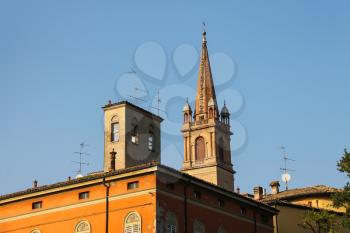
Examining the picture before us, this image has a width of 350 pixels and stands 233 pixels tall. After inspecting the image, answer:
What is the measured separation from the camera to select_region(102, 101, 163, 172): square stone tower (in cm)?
5347

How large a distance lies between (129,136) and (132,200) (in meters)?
11.5

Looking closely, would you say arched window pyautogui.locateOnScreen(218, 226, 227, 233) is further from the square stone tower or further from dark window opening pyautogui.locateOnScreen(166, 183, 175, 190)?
the square stone tower

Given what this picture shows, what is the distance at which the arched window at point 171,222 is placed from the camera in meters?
42.8

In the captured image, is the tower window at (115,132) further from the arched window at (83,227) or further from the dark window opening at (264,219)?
the dark window opening at (264,219)

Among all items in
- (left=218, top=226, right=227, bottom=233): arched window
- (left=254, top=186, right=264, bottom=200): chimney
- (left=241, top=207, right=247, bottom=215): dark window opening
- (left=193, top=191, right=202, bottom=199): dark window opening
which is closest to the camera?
(left=193, top=191, right=202, bottom=199): dark window opening

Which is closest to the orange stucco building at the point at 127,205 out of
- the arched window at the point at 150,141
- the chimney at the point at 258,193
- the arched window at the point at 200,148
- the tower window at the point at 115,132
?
the arched window at the point at 150,141

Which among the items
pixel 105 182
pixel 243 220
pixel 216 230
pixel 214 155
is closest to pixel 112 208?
pixel 105 182

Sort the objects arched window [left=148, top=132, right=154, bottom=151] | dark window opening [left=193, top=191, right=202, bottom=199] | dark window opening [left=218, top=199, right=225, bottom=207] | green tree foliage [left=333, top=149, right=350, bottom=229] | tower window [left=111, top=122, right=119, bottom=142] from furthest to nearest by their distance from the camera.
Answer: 1. arched window [left=148, top=132, right=154, bottom=151]
2. tower window [left=111, top=122, right=119, bottom=142]
3. dark window opening [left=218, top=199, right=225, bottom=207]
4. dark window opening [left=193, top=191, right=202, bottom=199]
5. green tree foliage [left=333, top=149, right=350, bottom=229]

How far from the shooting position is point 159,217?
4209cm

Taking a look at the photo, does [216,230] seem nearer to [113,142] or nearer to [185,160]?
[113,142]

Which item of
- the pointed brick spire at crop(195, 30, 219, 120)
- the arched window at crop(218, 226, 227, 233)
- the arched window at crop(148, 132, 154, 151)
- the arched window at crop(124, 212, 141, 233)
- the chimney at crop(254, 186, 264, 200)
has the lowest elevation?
the arched window at crop(124, 212, 141, 233)

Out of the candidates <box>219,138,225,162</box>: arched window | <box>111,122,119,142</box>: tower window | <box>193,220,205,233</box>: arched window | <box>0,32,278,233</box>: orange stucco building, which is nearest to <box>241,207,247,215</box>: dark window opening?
<box>0,32,278,233</box>: orange stucco building

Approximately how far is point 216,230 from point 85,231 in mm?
8430

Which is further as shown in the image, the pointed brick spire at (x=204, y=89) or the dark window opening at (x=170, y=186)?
the pointed brick spire at (x=204, y=89)
